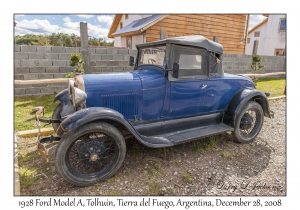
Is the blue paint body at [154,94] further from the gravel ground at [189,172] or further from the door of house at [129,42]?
the door of house at [129,42]

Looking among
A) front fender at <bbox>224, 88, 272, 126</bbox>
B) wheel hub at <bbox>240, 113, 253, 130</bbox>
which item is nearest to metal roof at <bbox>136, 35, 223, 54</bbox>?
front fender at <bbox>224, 88, 272, 126</bbox>

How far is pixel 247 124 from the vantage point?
4043 mm

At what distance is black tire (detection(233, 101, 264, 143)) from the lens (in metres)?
3.92

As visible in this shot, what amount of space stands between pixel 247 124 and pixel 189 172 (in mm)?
1820

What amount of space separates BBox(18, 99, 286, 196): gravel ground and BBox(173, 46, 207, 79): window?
137 centimetres

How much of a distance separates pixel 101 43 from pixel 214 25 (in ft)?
67.7

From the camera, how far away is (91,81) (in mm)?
2934

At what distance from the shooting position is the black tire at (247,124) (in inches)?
154

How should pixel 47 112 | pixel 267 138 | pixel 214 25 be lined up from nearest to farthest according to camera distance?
pixel 267 138 < pixel 47 112 < pixel 214 25

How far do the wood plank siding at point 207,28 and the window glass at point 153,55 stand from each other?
7.44m

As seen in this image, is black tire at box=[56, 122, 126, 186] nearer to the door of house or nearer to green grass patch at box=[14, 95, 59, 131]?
green grass patch at box=[14, 95, 59, 131]

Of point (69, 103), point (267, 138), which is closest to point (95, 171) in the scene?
point (69, 103)

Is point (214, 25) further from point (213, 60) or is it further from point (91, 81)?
point (91, 81)

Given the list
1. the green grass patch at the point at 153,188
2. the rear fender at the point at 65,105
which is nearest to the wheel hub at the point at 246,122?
the green grass patch at the point at 153,188
